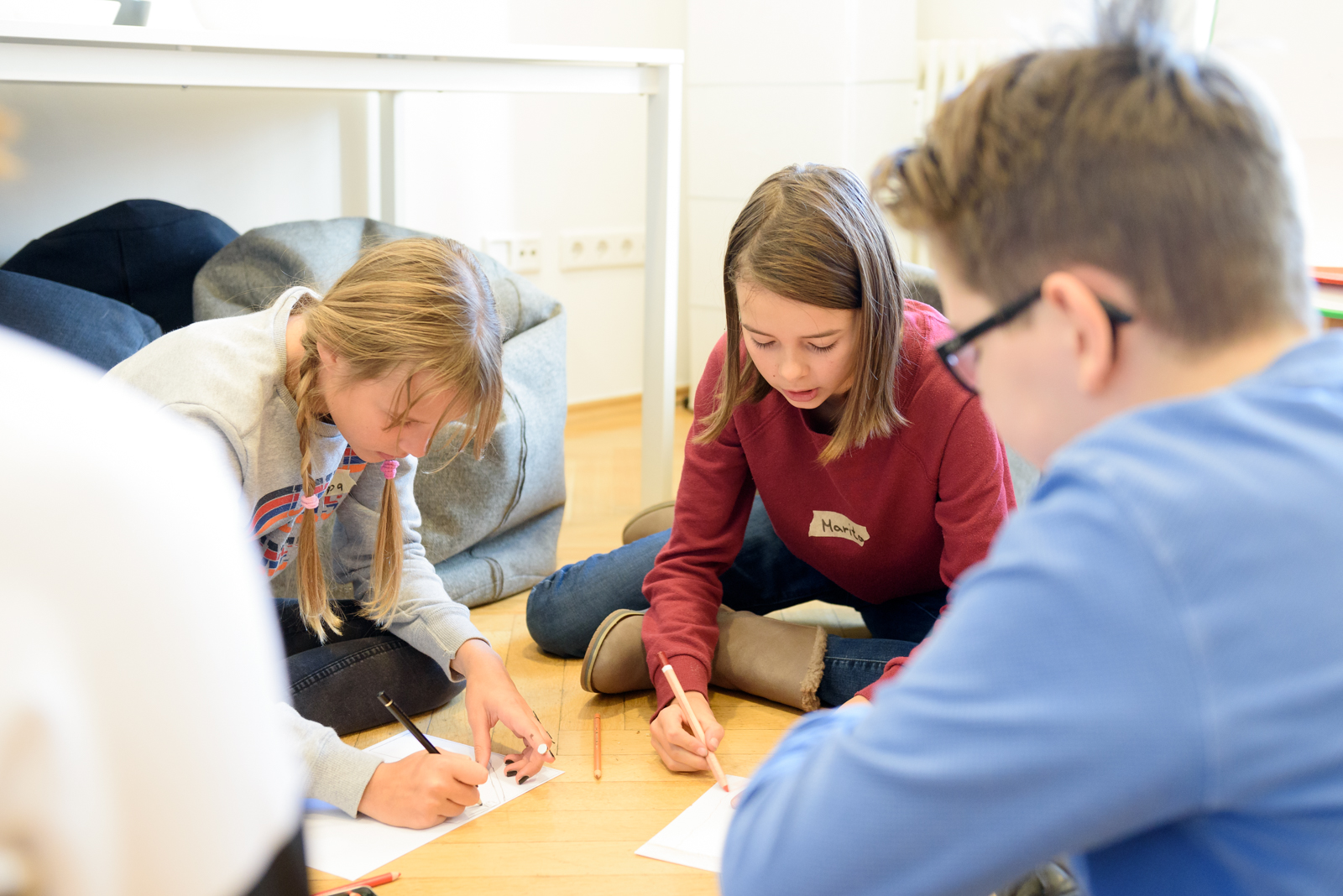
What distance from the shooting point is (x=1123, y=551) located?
0.44 metres

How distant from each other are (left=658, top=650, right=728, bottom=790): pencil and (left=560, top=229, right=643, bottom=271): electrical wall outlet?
6.41 ft

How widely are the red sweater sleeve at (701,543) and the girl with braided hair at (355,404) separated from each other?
233 mm

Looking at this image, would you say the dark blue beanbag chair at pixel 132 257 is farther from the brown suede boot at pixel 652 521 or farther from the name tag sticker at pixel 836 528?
the name tag sticker at pixel 836 528

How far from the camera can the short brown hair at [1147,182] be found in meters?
0.52

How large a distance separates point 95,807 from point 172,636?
59 mm

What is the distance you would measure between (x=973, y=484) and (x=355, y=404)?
681 mm

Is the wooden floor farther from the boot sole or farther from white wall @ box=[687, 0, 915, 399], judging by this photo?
white wall @ box=[687, 0, 915, 399]

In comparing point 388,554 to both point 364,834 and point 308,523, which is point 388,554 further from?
point 364,834

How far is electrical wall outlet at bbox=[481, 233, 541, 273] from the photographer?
9.93 feet

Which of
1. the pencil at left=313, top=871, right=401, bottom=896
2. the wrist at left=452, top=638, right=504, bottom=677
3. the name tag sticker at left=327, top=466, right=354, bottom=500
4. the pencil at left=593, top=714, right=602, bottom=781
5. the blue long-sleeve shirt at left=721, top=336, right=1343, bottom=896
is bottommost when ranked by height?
the pencil at left=593, top=714, right=602, bottom=781

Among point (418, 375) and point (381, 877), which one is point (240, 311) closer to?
point (418, 375)

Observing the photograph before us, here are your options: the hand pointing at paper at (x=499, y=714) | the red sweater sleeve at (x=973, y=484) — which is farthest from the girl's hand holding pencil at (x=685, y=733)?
the red sweater sleeve at (x=973, y=484)

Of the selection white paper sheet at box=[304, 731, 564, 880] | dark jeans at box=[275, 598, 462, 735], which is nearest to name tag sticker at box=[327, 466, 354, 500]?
dark jeans at box=[275, 598, 462, 735]

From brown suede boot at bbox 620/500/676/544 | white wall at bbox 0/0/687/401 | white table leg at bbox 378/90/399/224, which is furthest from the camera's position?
white table leg at bbox 378/90/399/224
